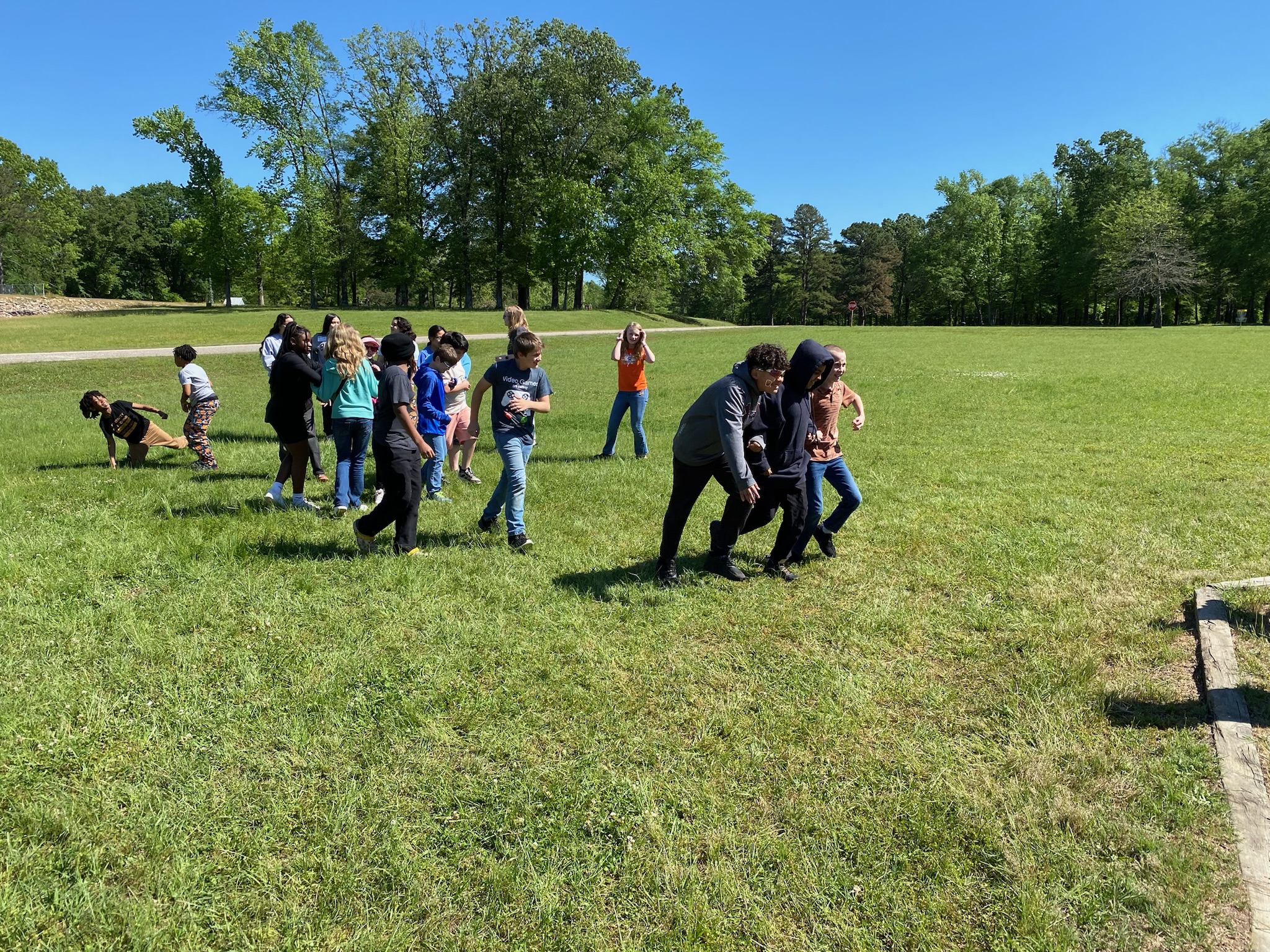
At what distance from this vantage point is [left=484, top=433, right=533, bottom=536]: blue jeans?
5.97 meters

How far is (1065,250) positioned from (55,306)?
8308cm

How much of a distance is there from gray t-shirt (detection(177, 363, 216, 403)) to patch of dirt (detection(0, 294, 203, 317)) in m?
43.6

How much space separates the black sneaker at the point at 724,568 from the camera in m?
5.61

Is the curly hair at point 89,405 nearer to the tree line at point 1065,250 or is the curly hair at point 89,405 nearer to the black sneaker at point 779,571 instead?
the black sneaker at point 779,571

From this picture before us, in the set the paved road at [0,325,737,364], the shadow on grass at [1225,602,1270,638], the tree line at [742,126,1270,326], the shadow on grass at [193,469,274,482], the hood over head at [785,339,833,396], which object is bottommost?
the shadow on grass at [1225,602,1270,638]

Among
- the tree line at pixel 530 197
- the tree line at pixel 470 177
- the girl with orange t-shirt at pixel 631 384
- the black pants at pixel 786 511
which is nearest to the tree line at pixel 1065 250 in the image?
the tree line at pixel 530 197

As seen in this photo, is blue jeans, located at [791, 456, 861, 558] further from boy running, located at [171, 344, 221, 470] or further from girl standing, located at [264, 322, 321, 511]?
boy running, located at [171, 344, 221, 470]

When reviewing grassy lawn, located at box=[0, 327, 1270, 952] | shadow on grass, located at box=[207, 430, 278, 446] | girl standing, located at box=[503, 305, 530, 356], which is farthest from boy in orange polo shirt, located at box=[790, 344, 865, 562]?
shadow on grass, located at box=[207, 430, 278, 446]

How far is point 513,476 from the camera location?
6023mm

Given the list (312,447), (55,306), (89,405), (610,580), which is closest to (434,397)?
(312,447)

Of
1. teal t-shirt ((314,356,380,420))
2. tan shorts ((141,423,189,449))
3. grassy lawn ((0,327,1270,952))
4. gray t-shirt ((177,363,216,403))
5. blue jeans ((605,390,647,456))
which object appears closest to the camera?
grassy lawn ((0,327,1270,952))

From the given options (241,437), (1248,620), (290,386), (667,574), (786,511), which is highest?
(290,386)

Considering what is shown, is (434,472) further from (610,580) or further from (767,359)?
(767,359)

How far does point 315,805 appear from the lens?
3.04 meters
